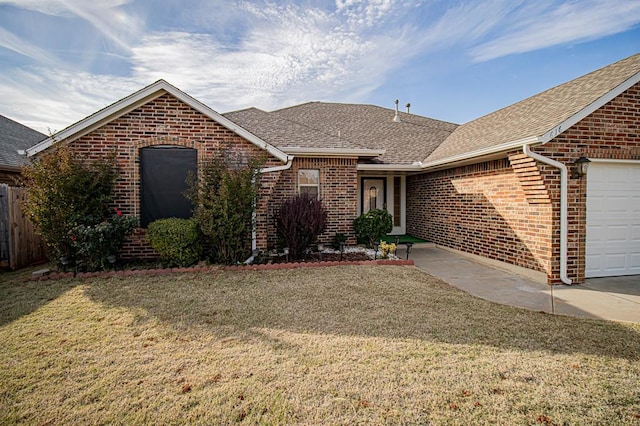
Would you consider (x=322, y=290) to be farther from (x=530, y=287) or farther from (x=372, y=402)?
(x=530, y=287)

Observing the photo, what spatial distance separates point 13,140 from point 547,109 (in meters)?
19.1

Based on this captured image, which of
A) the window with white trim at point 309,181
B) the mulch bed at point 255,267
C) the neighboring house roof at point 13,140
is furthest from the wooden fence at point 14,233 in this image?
the window with white trim at point 309,181

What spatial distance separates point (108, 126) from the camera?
7992 mm

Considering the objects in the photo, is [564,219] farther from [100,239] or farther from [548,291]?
[100,239]

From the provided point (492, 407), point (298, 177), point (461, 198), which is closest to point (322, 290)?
point (492, 407)

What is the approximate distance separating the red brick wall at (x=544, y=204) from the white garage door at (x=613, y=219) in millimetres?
318

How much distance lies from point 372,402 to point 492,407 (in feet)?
3.29

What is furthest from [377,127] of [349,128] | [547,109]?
[547,109]

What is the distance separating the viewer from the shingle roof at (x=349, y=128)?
34.0 ft

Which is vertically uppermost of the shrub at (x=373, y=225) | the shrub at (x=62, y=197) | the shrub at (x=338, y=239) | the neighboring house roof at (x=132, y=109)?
the neighboring house roof at (x=132, y=109)

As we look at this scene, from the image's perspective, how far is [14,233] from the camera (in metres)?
7.97

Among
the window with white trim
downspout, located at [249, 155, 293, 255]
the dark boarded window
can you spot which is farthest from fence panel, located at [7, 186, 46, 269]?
the window with white trim

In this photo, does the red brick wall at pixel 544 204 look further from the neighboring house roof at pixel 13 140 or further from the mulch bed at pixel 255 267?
the neighboring house roof at pixel 13 140

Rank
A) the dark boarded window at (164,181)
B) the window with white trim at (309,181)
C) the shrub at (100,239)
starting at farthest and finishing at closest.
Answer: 1. the window with white trim at (309,181)
2. the dark boarded window at (164,181)
3. the shrub at (100,239)
